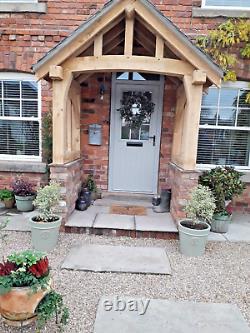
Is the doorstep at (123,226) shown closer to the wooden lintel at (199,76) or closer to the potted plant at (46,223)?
the potted plant at (46,223)

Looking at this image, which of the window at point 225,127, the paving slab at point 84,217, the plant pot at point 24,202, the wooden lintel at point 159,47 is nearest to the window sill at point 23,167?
the plant pot at point 24,202

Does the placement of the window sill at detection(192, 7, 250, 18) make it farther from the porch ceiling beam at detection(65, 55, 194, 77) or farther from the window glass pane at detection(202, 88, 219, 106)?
the porch ceiling beam at detection(65, 55, 194, 77)

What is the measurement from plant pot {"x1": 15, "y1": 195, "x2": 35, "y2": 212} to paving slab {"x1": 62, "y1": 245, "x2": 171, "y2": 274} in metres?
1.85

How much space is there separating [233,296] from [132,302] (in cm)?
115

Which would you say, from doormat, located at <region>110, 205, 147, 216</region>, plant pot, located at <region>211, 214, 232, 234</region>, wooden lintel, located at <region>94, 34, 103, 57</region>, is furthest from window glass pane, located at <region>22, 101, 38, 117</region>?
plant pot, located at <region>211, 214, 232, 234</region>

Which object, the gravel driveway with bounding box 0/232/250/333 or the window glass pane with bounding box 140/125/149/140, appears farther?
the window glass pane with bounding box 140/125/149/140

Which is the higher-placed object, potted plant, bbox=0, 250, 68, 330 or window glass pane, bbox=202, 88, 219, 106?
window glass pane, bbox=202, 88, 219, 106

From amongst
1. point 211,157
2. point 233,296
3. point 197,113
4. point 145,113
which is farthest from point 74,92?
point 233,296

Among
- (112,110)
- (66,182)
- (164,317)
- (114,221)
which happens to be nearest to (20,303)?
(164,317)

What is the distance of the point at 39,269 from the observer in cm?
238

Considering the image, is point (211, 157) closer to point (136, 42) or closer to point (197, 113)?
point (197, 113)

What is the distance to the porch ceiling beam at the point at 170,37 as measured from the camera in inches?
154

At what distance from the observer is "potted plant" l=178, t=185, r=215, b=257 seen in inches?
150

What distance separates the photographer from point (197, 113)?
4168 mm
